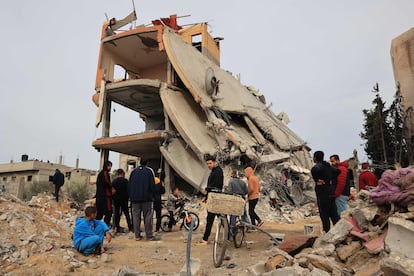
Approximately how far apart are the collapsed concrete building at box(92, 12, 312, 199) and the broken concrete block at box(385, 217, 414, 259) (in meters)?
9.55

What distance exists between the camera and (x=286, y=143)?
592 inches

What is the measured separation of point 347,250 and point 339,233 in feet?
0.83

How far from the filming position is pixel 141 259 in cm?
489

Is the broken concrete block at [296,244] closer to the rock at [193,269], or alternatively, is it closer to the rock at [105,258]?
the rock at [193,269]

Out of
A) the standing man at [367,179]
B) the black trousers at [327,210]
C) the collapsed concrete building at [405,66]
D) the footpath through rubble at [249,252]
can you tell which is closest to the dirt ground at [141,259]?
the footpath through rubble at [249,252]

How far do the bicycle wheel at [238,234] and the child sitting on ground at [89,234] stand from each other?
2057 mm

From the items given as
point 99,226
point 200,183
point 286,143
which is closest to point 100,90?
point 200,183

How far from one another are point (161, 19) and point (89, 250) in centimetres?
1800

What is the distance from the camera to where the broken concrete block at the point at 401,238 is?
2.93 m

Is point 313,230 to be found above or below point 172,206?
below

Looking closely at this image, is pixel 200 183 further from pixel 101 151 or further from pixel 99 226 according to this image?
pixel 99 226

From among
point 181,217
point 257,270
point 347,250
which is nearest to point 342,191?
point 347,250

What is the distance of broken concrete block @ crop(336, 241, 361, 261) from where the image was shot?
360 cm

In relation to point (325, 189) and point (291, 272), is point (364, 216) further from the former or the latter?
point (291, 272)
